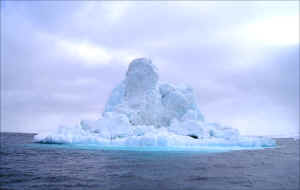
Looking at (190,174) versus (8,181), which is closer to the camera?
(8,181)

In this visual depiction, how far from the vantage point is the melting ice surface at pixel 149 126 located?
29.3 metres

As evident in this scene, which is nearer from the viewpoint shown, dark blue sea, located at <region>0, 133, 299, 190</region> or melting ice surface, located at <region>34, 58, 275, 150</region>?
dark blue sea, located at <region>0, 133, 299, 190</region>

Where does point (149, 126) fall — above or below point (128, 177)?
above

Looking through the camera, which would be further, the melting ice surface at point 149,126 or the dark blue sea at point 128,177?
the melting ice surface at point 149,126

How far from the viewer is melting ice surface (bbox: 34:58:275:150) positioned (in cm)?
2930

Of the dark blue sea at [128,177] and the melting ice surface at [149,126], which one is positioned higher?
the melting ice surface at [149,126]

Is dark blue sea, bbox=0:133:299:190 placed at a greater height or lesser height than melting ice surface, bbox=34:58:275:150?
lesser

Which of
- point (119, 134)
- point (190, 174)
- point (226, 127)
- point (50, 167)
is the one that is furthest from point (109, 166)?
point (226, 127)

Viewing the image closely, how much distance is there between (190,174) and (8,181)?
819cm

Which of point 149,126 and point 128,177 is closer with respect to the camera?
point 128,177

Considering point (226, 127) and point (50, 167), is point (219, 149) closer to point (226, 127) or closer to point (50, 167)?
point (226, 127)

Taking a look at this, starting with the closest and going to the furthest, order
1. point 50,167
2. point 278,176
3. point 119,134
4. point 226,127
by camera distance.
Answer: point 278,176
point 50,167
point 119,134
point 226,127

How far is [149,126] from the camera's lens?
3234 centimetres

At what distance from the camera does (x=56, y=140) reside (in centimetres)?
3322
